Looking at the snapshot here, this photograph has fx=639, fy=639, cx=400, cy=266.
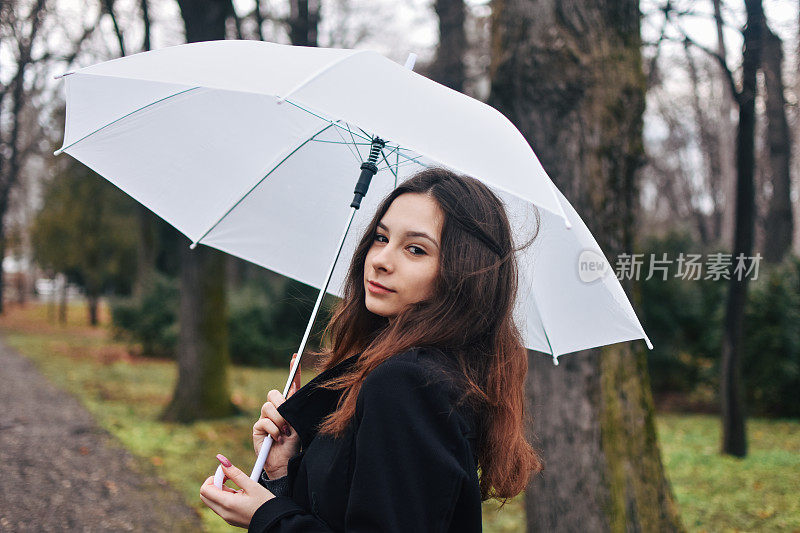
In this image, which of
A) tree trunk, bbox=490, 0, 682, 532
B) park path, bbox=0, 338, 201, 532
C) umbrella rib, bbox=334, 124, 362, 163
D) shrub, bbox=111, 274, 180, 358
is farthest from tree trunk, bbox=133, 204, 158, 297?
umbrella rib, bbox=334, 124, 362, 163

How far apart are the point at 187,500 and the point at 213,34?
223 inches

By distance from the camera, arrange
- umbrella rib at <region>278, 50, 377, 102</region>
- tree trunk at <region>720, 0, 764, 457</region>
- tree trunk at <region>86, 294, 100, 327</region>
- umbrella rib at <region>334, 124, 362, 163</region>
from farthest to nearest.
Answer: tree trunk at <region>86, 294, 100, 327</region> → tree trunk at <region>720, 0, 764, 457</region> → umbrella rib at <region>334, 124, 362, 163</region> → umbrella rib at <region>278, 50, 377, 102</region>

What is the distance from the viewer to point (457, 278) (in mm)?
1778

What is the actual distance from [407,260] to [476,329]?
0.91ft

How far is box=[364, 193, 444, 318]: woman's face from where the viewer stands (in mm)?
1817

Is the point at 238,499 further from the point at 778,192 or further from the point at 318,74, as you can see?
the point at 778,192

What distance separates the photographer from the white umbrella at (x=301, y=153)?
1768mm

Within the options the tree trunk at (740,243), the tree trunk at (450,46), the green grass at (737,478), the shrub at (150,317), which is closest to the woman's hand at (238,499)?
the green grass at (737,478)

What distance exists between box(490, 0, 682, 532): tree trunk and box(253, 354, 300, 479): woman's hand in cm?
225

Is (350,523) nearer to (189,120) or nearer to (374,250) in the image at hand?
(374,250)

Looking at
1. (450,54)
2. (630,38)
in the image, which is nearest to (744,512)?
(630,38)

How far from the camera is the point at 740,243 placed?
22.9 ft

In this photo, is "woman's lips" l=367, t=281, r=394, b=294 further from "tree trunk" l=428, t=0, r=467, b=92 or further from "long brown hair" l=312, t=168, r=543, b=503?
"tree trunk" l=428, t=0, r=467, b=92

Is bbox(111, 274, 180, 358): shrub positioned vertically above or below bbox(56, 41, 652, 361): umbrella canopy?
below
